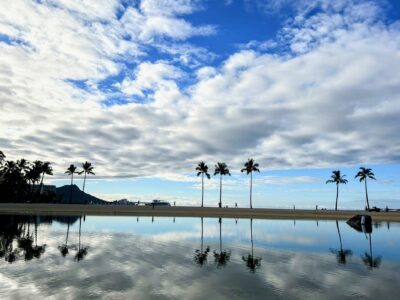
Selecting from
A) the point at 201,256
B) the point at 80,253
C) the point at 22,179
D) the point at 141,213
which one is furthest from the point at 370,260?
the point at 22,179

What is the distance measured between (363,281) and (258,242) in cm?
1543

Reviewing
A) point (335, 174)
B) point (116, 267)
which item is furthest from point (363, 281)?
point (335, 174)

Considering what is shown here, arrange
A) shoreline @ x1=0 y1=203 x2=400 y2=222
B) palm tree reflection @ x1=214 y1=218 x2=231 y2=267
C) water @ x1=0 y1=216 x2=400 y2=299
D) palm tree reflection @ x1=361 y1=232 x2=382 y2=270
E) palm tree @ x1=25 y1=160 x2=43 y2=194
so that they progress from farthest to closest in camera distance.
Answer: palm tree @ x1=25 y1=160 x2=43 y2=194, shoreline @ x1=0 y1=203 x2=400 y2=222, palm tree reflection @ x1=361 y1=232 x2=382 y2=270, palm tree reflection @ x1=214 y1=218 x2=231 y2=267, water @ x1=0 y1=216 x2=400 y2=299

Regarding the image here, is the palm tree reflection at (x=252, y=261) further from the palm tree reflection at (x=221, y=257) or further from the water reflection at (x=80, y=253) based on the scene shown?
the water reflection at (x=80, y=253)

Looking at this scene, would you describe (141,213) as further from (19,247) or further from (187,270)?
(187,270)

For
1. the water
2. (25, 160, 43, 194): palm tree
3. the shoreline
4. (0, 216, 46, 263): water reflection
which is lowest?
the water

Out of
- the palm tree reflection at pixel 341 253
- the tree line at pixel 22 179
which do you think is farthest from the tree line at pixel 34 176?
the palm tree reflection at pixel 341 253

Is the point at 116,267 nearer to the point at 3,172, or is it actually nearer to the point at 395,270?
the point at 395,270

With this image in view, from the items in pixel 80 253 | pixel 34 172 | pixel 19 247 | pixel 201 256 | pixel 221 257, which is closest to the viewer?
pixel 80 253

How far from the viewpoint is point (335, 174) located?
133 metres

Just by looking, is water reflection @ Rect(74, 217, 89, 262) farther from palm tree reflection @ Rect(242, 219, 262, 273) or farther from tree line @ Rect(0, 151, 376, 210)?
tree line @ Rect(0, 151, 376, 210)

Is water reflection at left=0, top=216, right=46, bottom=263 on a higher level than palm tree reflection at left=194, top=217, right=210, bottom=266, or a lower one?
higher

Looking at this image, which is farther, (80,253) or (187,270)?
(80,253)

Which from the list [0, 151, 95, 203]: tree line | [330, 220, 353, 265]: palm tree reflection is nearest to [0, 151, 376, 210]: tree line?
[0, 151, 95, 203]: tree line
